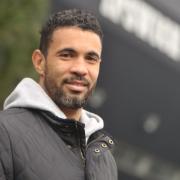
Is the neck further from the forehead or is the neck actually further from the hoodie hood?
the forehead

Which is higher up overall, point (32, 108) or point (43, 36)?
point (43, 36)

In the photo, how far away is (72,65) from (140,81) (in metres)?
22.7

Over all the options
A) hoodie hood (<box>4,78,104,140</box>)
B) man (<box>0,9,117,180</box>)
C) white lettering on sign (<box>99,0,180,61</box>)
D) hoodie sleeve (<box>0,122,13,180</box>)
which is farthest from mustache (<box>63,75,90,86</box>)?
white lettering on sign (<box>99,0,180,61</box>)

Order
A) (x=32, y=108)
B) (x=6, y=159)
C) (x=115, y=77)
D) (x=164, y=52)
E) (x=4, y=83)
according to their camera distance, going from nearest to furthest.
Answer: (x=6, y=159) < (x=32, y=108) < (x=4, y=83) < (x=115, y=77) < (x=164, y=52)

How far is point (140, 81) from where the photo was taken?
26453 millimetres

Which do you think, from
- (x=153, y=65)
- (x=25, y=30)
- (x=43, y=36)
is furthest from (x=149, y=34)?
(x=43, y=36)

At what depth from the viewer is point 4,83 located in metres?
13.7

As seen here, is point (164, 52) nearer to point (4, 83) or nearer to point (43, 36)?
point (4, 83)

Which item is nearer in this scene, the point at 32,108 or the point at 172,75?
the point at 32,108

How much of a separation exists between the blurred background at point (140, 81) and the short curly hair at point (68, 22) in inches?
713

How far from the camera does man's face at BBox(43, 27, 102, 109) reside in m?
3.75

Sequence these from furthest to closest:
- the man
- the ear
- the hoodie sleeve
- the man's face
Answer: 1. the ear
2. the man's face
3. the man
4. the hoodie sleeve

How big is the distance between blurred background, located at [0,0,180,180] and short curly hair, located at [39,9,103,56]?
18.1m

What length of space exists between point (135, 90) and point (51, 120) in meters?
22.8
